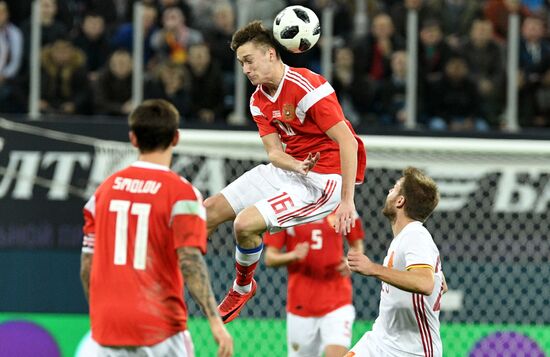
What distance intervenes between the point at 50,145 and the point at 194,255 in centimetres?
619

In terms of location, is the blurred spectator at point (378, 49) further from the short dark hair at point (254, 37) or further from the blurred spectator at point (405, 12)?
the short dark hair at point (254, 37)

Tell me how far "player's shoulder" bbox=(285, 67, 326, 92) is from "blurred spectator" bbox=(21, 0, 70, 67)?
190 inches

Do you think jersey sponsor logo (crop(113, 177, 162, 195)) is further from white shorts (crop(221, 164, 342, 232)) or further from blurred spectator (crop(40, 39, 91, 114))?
blurred spectator (crop(40, 39, 91, 114))

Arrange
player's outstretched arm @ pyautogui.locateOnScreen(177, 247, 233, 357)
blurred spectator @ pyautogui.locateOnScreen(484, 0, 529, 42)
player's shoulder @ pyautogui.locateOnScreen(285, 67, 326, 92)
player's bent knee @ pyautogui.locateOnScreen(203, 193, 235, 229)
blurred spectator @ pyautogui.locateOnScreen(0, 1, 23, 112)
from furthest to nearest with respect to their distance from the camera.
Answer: blurred spectator @ pyautogui.locateOnScreen(484, 0, 529, 42), blurred spectator @ pyautogui.locateOnScreen(0, 1, 23, 112), player's bent knee @ pyautogui.locateOnScreen(203, 193, 235, 229), player's shoulder @ pyautogui.locateOnScreen(285, 67, 326, 92), player's outstretched arm @ pyautogui.locateOnScreen(177, 247, 233, 357)

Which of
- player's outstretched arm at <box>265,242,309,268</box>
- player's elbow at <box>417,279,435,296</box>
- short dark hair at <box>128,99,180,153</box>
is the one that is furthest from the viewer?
player's outstretched arm at <box>265,242,309,268</box>

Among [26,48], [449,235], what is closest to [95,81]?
[26,48]

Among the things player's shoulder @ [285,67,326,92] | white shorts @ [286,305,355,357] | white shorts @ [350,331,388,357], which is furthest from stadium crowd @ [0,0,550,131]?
white shorts @ [350,331,388,357]

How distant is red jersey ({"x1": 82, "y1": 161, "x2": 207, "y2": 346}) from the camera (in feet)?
18.9

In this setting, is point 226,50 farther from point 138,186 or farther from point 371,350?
point 138,186

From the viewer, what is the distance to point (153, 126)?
228 inches

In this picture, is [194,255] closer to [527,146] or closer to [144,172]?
[144,172]

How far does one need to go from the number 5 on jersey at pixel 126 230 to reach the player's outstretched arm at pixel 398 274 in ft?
4.46

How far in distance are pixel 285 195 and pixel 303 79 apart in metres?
0.73

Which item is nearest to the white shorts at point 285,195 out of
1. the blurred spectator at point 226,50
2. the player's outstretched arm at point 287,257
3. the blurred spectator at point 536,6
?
the player's outstretched arm at point 287,257
